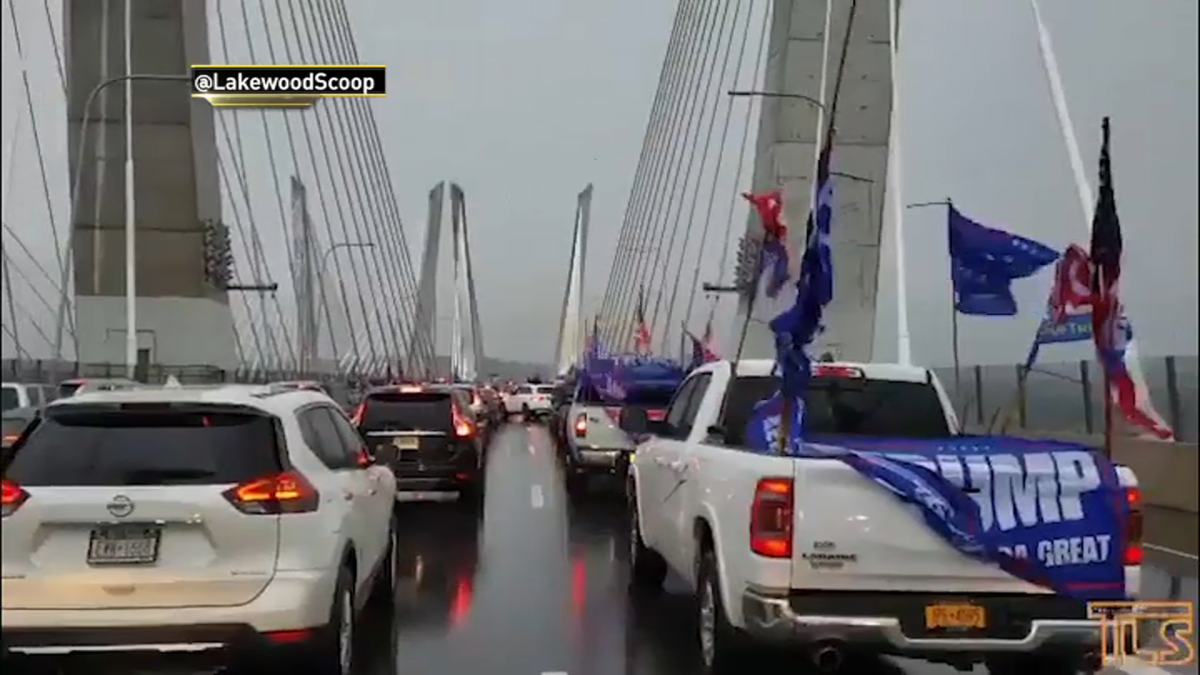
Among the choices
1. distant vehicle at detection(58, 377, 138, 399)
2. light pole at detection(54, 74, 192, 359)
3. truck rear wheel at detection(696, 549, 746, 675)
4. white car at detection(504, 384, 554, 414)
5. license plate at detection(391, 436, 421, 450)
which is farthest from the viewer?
white car at detection(504, 384, 554, 414)

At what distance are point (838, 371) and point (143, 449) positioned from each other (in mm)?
4099

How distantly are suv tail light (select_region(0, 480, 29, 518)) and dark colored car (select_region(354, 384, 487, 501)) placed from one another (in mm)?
10344

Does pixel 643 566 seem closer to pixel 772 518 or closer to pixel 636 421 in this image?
pixel 636 421

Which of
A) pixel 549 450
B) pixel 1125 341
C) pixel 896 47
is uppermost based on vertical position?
pixel 896 47

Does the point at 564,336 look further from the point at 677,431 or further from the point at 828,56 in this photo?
the point at 677,431

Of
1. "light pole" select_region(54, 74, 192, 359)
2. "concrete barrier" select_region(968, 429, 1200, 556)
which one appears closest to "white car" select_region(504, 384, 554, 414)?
"light pole" select_region(54, 74, 192, 359)

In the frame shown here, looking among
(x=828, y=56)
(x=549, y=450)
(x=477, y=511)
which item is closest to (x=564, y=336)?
(x=549, y=450)

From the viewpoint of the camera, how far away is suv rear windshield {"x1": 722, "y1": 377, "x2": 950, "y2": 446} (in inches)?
336

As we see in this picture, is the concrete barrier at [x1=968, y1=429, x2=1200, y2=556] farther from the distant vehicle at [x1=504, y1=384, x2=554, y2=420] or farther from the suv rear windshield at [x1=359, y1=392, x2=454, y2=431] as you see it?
the distant vehicle at [x1=504, y1=384, x2=554, y2=420]

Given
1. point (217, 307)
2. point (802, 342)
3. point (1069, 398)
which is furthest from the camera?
point (217, 307)

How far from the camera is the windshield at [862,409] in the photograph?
852 cm

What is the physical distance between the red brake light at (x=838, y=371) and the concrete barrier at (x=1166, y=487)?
4.79m

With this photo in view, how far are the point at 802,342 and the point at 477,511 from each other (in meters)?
10.2

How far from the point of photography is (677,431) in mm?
9578
